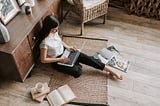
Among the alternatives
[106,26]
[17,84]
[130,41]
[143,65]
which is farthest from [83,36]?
[17,84]

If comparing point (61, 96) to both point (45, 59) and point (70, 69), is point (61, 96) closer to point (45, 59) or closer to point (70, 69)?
point (70, 69)

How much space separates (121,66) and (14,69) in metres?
1.07

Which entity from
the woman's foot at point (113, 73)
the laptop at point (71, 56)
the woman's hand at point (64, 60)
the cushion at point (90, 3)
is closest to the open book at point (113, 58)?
the woman's foot at point (113, 73)

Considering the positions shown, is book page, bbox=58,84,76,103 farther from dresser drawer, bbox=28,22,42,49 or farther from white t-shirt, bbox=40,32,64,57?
dresser drawer, bbox=28,22,42,49

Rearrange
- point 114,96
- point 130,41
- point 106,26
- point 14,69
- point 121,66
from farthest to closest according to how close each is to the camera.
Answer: point 106,26 → point 130,41 → point 121,66 → point 114,96 → point 14,69

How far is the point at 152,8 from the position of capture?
2645mm

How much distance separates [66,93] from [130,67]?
0.73m

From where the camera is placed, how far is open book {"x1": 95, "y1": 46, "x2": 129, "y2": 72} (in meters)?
2.19

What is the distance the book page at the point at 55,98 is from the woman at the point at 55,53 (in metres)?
0.24

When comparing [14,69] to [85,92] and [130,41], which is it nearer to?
[85,92]

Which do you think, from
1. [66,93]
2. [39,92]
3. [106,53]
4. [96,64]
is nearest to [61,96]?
[66,93]

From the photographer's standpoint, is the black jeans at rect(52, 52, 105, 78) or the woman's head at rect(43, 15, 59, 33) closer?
the woman's head at rect(43, 15, 59, 33)

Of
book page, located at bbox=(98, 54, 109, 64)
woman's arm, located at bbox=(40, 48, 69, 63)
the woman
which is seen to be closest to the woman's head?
the woman

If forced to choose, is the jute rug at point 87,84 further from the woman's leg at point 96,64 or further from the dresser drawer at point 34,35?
the dresser drawer at point 34,35
